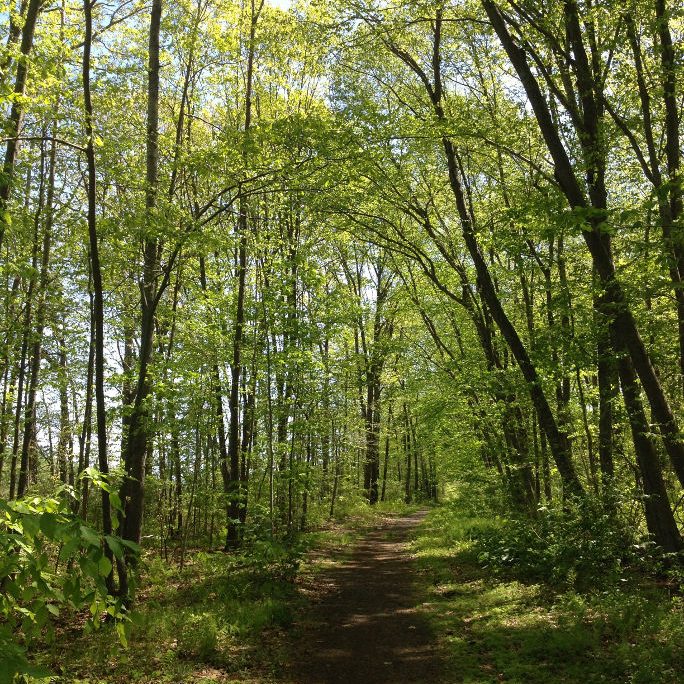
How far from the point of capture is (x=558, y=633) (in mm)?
6309

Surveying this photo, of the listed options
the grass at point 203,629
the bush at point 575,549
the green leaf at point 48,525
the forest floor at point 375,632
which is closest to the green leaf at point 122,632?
the green leaf at point 48,525

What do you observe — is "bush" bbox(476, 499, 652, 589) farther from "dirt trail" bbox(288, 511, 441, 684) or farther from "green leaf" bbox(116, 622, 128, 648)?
"green leaf" bbox(116, 622, 128, 648)

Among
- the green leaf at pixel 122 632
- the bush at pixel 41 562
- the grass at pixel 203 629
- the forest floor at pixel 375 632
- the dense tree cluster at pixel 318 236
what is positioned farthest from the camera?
the dense tree cluster at pixel 318 236

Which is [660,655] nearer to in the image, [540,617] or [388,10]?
[540,617]

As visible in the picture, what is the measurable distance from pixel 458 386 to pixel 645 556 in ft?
20.8

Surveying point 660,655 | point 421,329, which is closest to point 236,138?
point 660,655

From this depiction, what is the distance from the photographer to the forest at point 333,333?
615 cm

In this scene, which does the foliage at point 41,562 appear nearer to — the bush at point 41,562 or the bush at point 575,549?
the bush at point 41,562

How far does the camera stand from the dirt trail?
601 centimetres

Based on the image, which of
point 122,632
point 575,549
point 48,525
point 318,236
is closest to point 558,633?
point 575,549

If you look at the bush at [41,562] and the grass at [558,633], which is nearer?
the bush at [41,562]

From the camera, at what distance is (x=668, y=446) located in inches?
291

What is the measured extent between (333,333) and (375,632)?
6.57 meters

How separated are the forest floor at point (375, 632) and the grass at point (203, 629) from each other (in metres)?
0.02
